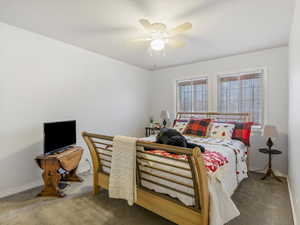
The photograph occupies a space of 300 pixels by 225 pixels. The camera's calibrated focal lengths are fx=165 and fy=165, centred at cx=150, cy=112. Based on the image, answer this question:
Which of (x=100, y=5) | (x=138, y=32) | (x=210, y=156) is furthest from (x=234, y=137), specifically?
(x=100, y=5)

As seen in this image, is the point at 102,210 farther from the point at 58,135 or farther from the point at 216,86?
the point at 216,86

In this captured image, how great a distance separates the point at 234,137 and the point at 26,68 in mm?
3643

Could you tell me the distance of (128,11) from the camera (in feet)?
6.54

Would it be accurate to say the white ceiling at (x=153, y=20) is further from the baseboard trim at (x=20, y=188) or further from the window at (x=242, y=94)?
the baseboard trim at (x=20, y=188)

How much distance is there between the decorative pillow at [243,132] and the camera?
9.60ft

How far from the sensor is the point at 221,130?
10.2ft

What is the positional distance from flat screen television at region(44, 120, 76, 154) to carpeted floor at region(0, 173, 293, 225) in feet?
2.34

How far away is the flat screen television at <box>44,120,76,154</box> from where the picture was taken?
2.40m

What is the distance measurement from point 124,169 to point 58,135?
4.72 ft

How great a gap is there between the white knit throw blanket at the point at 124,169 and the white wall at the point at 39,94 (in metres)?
1.61

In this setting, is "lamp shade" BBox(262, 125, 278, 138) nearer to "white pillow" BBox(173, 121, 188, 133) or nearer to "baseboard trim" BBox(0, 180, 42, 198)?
"white pillow" BBox(173, 121, 188, 133)

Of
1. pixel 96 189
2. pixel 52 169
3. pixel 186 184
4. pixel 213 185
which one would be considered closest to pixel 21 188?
pixel 52 169

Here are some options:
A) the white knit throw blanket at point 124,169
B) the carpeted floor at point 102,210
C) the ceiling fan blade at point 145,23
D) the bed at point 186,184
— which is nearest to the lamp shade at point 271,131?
the carpeted floor at point 102,210

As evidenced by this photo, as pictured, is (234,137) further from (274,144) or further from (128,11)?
(128,11)
